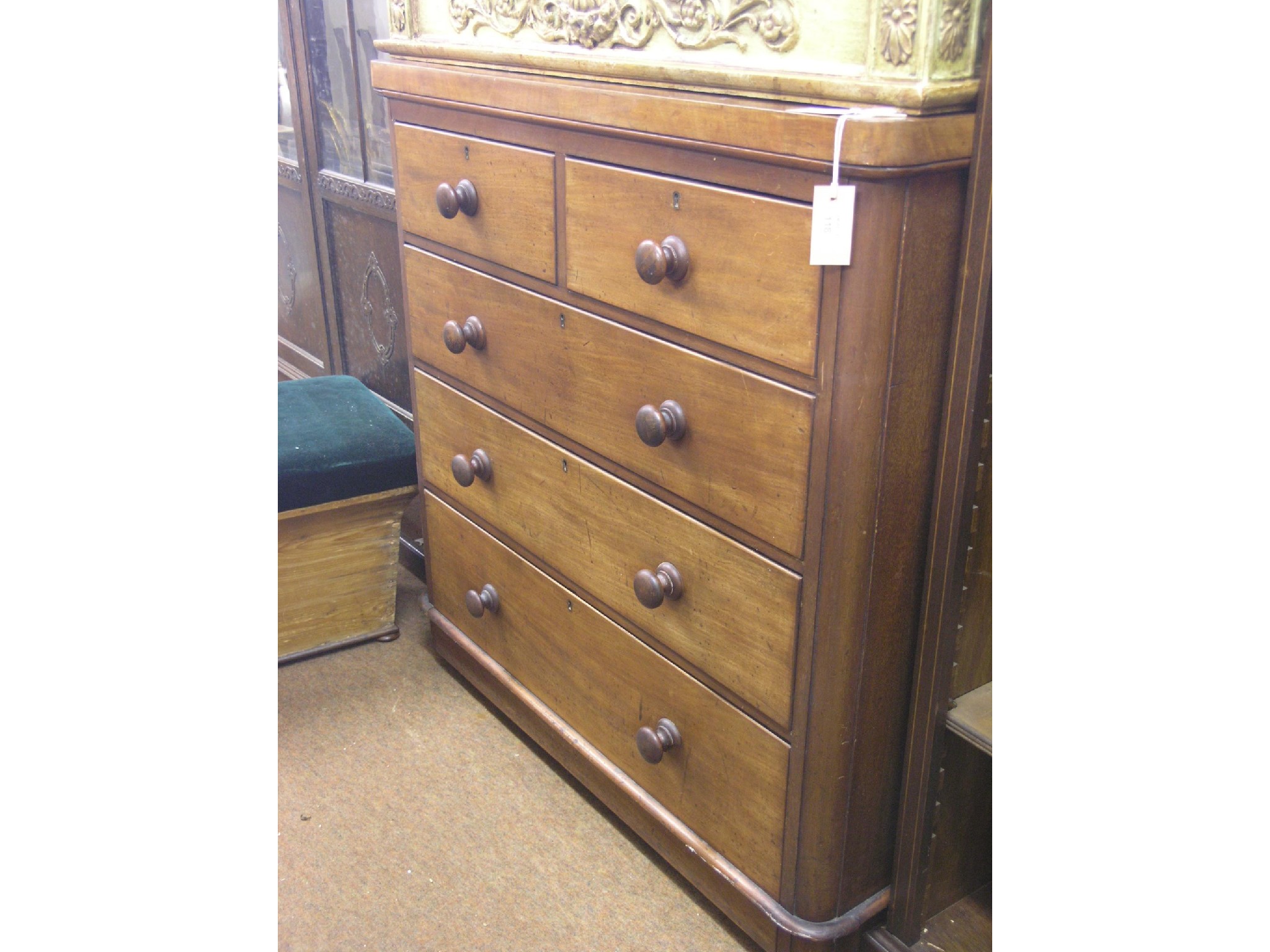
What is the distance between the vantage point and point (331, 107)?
3.03 m

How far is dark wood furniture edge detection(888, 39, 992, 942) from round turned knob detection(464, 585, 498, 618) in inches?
34.4

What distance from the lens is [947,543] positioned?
1.36 metres

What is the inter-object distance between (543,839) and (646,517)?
0.67m

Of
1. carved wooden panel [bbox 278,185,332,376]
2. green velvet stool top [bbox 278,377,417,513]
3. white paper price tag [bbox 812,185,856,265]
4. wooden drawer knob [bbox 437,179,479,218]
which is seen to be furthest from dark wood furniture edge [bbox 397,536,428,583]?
white paper price tag [bbox 812,185,856,265]

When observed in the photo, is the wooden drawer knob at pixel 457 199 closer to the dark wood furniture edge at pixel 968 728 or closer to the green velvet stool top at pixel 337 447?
the green velvet stool top at pixel 337 447

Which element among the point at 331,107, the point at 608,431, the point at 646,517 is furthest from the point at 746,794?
the point at 331,107

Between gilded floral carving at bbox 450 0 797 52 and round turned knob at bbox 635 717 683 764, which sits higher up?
gilded floral carving at bbox 450 0 797 52

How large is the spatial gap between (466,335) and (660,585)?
0.62 m

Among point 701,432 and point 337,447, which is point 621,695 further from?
point 337,447

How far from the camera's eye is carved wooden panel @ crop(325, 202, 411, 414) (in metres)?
2.92

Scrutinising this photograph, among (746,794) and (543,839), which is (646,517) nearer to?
(746,794)

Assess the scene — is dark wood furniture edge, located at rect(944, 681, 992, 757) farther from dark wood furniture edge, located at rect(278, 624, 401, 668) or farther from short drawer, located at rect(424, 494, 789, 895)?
dark wood furniture edge, located at rect(278, 624, 401, 668)

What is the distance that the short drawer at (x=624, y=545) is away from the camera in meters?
1.46
